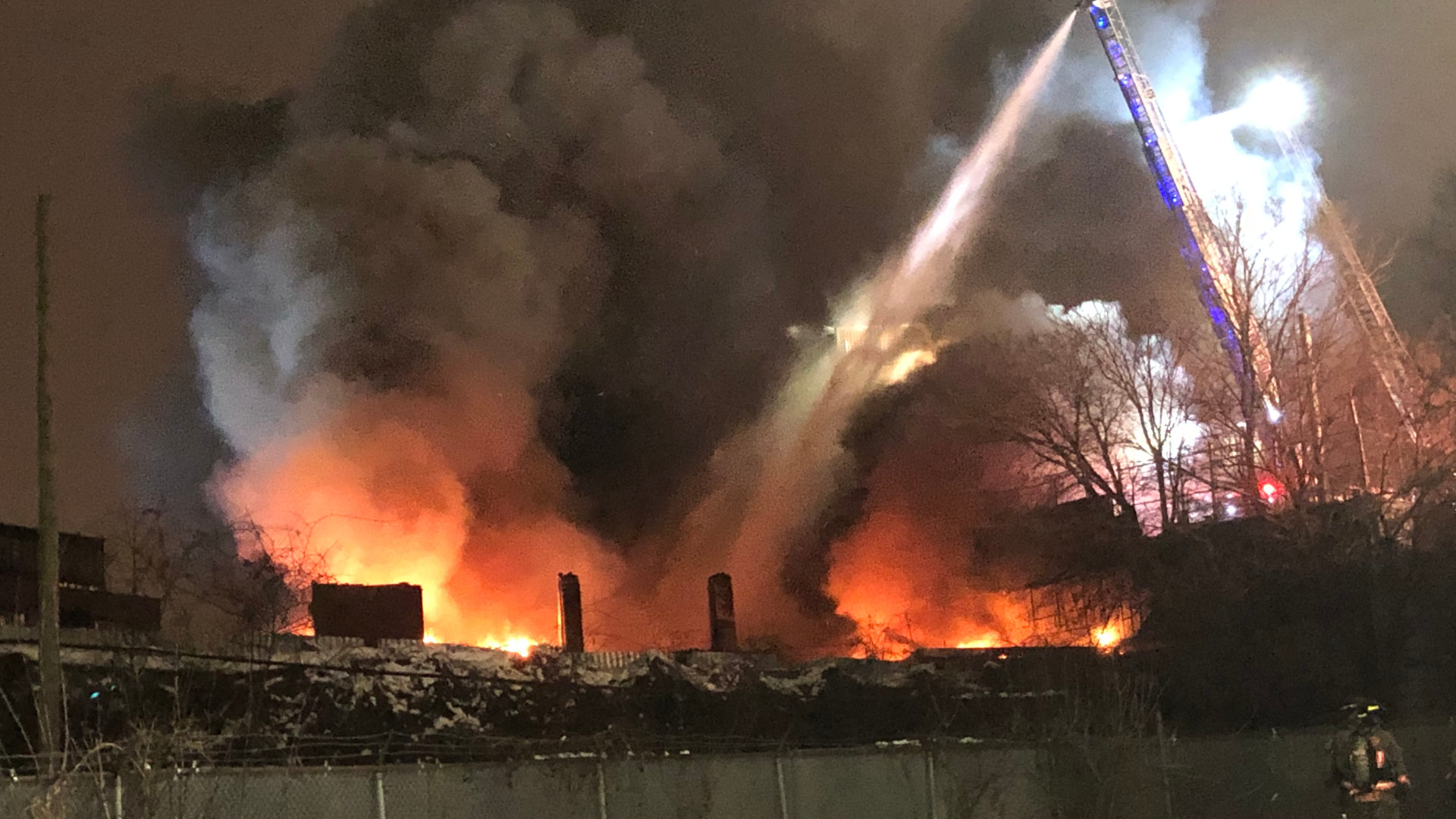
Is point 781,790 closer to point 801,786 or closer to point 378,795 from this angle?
point 801,786

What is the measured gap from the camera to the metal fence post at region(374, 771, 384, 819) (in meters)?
8.73

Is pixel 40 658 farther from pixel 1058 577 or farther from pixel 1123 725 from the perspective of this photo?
pixel 1058 577

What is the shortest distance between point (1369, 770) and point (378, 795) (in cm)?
830

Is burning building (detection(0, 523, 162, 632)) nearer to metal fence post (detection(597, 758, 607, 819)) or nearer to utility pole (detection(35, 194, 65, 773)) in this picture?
utility pole (detection(35, 194, 65, 773))

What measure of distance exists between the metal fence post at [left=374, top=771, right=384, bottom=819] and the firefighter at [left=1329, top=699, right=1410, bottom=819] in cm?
819

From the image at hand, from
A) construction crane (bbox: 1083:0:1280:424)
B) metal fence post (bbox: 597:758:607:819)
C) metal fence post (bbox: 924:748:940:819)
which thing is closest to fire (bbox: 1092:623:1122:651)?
construction crane (bbox: 1083:0:1280:424)

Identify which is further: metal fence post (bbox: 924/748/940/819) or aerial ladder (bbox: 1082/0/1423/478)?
aerial ladder (bbox: 1082/0/1423/478)

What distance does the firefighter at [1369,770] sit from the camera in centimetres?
1151

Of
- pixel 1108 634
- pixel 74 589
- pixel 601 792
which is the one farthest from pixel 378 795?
pixel 1108 634

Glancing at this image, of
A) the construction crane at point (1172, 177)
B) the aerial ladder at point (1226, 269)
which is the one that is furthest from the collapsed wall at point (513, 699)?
the construction crane at point (1172, 177)

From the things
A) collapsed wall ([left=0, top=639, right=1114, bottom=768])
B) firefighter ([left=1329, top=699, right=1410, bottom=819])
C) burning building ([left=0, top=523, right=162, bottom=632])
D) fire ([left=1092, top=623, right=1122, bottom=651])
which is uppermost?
burning building ([left=0, top=523, right=162, bottom=632])

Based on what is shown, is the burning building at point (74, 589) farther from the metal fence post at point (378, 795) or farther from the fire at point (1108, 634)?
the fire at point (1108, 634)

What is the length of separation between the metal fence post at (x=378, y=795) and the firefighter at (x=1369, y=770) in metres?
8.19

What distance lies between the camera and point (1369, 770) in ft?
37.9
